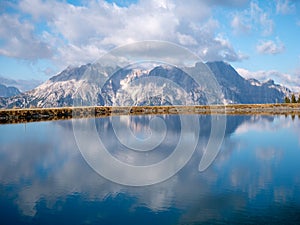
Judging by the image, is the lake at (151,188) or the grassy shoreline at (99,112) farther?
the grassy shoreline at (99,112)

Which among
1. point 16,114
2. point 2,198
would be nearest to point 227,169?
point 2,198

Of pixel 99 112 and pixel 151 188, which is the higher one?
pixel 99 112

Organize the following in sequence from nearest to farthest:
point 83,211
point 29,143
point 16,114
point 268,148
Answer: point 83,211 < point 268,148 < point 29,143 < point 16,114

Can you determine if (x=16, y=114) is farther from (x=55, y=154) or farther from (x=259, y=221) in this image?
(x=259, y=221)

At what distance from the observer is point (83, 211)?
18.6m

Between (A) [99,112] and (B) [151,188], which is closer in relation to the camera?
(B) [151,188]

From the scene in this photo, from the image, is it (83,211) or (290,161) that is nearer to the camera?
(83,211)

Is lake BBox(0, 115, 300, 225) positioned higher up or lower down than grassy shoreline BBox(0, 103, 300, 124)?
lower down

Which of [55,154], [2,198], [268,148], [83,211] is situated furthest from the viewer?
[268,148]

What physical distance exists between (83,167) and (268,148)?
84.2 feet

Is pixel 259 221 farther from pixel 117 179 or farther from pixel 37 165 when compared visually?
pixel 37 165

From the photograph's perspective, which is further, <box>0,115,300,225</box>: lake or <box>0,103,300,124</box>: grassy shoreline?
<box>0,103,300,124</box>: grassy shoreline

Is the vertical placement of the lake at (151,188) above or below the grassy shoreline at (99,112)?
below

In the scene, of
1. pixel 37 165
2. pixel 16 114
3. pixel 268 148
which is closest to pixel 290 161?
pixel 268 148
